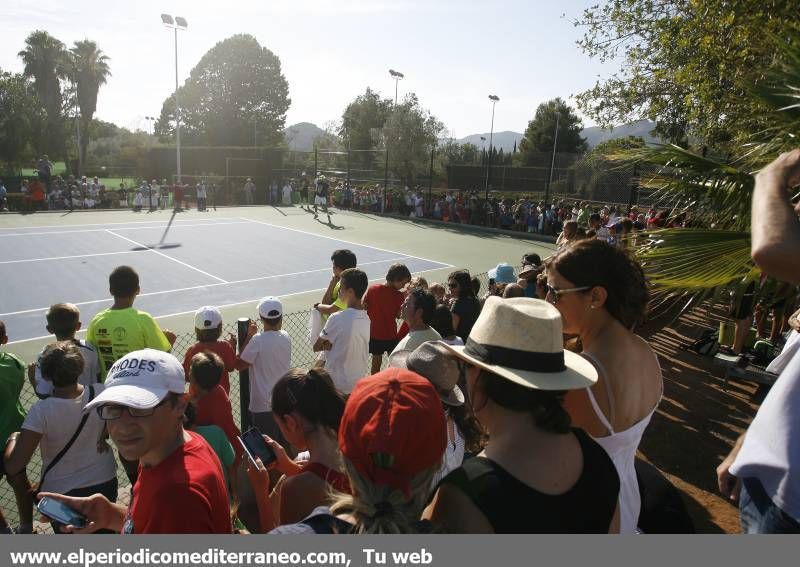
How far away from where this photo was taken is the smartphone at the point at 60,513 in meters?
2.15

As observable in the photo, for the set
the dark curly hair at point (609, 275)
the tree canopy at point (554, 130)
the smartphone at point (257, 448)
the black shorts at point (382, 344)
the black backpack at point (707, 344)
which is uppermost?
the tree canopy at point (554, 130)

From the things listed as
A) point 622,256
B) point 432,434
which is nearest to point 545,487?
point 432,434

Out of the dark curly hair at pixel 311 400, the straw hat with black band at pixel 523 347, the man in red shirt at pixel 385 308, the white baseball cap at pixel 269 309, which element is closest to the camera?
the straw hat with black band at pixel 523 347

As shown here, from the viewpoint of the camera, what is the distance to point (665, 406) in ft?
21.8

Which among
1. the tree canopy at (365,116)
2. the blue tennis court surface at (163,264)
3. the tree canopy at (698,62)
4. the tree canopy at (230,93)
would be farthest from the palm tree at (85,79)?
the tree canopy at (698,62)

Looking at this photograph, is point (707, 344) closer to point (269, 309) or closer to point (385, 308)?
point (385, 308)

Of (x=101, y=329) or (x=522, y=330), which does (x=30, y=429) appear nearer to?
(x=101, y=329)

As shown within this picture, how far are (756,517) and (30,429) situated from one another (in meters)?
3.84

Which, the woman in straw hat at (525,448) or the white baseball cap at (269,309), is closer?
the woman in straw hat at (525,448)

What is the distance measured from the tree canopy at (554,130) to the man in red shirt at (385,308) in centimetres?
A: 5412

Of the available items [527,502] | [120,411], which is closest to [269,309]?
[120,411]

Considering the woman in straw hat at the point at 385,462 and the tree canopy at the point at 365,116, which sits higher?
the tree canopy at the point at 365,116

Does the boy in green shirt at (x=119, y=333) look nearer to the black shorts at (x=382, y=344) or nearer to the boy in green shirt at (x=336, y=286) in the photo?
the boy in green shirt at (x=336, y=286)

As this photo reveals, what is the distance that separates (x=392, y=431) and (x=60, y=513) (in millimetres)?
1584
